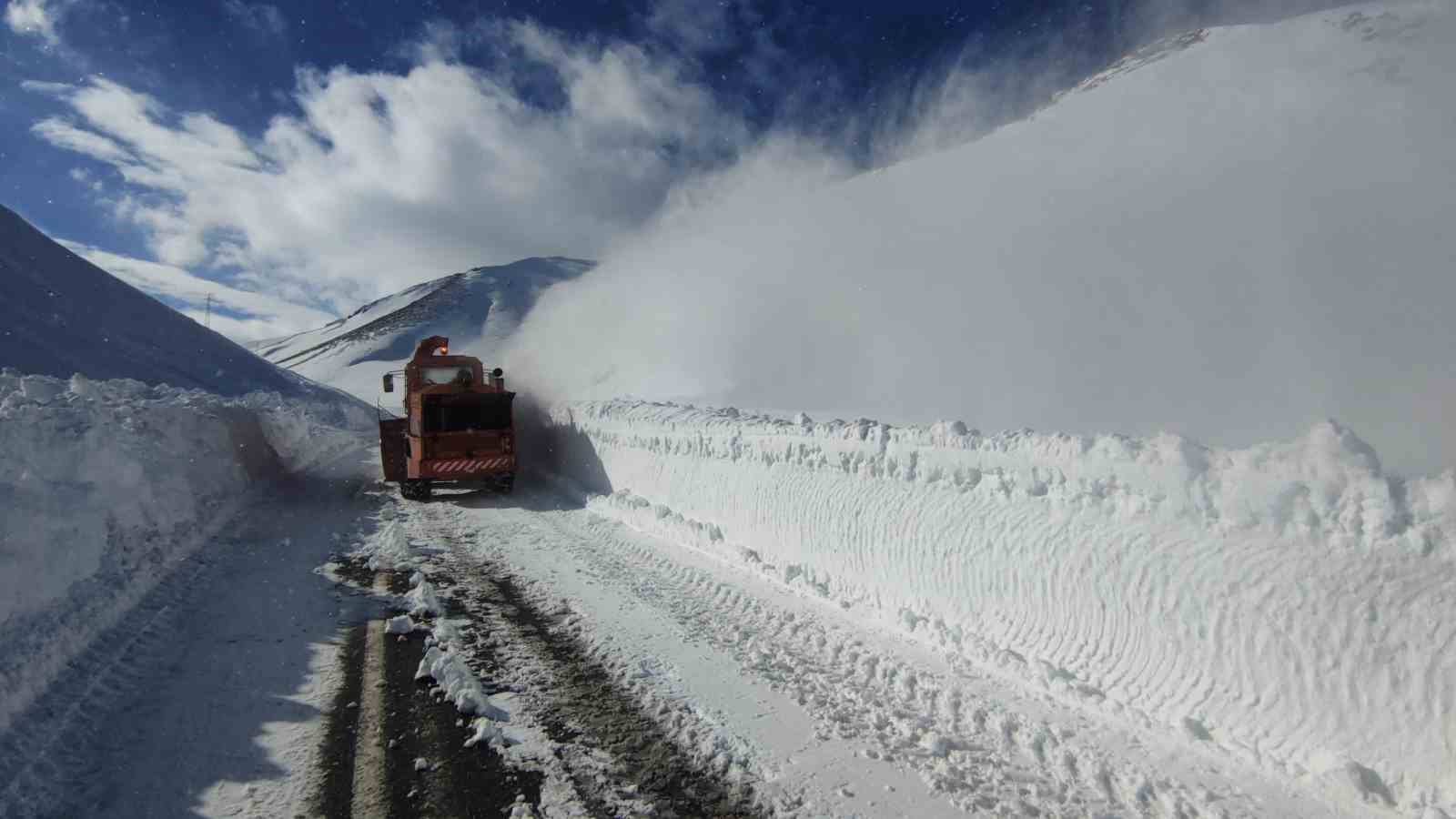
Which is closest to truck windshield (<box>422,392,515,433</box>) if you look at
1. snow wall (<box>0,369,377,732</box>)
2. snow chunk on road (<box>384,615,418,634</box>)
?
snow wall (<box>0,369,377,732</box>)

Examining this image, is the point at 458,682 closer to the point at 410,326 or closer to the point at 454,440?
the point at 454,440

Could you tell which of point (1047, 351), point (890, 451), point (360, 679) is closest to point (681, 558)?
point (890, 451)

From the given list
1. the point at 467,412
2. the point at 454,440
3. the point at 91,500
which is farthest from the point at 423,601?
the point at 467,412

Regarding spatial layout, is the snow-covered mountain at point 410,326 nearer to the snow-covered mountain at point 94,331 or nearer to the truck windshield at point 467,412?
the snow-covered mountain at point 94,331

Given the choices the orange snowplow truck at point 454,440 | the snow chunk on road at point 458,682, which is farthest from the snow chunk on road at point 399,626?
the orange snowplow truck at point 454,440

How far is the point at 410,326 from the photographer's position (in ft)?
460

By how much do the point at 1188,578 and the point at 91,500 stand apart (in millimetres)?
9303

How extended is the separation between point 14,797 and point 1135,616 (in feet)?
19.2

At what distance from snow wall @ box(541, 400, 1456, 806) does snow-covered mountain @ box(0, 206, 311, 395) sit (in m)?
31.6

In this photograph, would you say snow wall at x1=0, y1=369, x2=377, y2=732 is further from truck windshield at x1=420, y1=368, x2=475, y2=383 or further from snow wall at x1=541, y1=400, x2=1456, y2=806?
snow wall at x1=541, y1=400, x2=1456, y2=806

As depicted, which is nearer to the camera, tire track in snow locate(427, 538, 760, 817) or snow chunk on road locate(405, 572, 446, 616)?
tire track in snow locate(427, 538, 760, 817)

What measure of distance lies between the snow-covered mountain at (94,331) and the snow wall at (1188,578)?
31.6m

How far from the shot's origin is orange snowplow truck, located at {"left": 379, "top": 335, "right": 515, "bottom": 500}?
12.7 m

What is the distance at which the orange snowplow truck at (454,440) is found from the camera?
12695mm
